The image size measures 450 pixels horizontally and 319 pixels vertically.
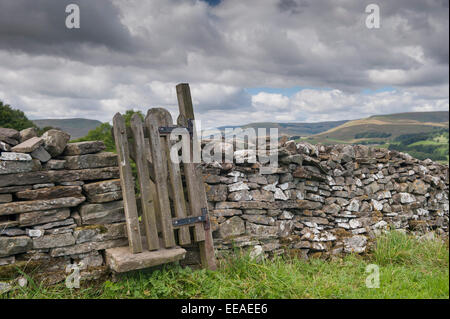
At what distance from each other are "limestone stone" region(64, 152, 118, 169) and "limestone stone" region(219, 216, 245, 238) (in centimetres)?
176

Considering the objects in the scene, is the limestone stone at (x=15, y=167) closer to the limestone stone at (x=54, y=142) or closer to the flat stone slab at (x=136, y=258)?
the limestone stone at (x=54, y=142)

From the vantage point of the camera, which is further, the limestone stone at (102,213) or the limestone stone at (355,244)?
the limestone stone at (355,244)

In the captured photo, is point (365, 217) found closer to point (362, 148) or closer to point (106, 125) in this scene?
point (362, 148)

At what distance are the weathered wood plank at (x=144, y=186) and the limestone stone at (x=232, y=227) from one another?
4.05 ft

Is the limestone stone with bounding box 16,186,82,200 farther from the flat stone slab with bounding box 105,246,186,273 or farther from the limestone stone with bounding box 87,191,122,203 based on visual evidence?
the flat stone slab with bounding box 105,246,186,273

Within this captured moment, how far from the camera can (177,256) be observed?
380 centimetres

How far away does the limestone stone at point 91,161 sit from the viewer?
12.7 ft

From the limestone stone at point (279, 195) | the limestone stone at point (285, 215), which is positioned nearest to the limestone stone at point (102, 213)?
the limestone stone at point (279, 195)

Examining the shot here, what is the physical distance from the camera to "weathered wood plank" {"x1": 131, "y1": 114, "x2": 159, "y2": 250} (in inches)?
150

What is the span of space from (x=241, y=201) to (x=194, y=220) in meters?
1.06

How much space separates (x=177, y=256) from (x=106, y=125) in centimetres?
1904

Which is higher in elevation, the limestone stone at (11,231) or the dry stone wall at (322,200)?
the limestone stone at (11,231)
